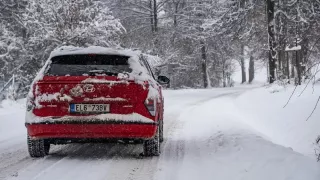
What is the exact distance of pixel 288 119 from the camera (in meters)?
10.6

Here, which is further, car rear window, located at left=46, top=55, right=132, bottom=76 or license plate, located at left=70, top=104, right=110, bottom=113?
car rear window, located at left=46, top=55, right=132, bottom=76

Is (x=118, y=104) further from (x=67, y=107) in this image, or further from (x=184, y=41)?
(x=184, y=41)

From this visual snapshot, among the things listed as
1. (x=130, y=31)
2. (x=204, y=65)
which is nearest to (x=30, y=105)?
(x=130, y=31)

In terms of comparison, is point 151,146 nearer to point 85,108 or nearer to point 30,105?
point 85,108

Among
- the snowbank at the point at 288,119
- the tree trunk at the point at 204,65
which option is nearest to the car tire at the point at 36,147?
the snowbank at the point at 288,119

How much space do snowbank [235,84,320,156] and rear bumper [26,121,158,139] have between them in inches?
134

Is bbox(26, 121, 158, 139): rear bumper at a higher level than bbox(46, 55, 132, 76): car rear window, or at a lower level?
lower

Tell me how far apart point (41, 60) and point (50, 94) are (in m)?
18.5

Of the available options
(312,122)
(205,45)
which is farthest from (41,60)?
(205,45)

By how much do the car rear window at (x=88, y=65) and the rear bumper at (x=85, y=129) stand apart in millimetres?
767

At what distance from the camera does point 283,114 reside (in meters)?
11.2

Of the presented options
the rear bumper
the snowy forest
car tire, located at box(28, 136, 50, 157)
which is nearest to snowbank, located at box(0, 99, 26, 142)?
the snowy forest

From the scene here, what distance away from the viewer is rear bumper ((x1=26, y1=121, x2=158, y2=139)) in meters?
5.89

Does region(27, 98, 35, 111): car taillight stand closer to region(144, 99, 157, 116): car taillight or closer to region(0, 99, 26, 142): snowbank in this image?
region(144, 99, 157, 116): car taillight
